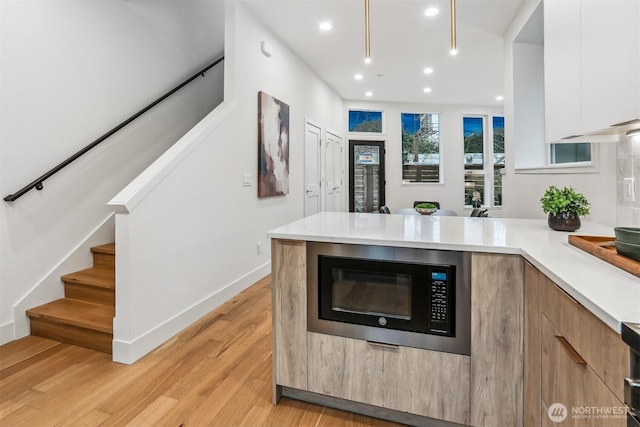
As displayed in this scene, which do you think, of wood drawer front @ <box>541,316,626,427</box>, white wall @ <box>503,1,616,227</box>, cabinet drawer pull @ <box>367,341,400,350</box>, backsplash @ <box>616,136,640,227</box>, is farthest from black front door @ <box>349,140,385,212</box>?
wood drawer front @ <box>541,316,626,427</box>

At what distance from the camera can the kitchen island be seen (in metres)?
1.12

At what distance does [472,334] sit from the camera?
1.39 meters

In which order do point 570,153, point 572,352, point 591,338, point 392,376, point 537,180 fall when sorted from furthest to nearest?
1. point 537,180
2. point 570,153
3. point 392,376
4. point 572,352
5. point 591,338

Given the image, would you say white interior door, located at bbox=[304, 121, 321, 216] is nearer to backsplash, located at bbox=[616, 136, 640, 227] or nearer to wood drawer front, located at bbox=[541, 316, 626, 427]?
backsplash, located at bbox=[616, 136, 640, 227]

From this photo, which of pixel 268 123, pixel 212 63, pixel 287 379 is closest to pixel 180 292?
pixel 287 379

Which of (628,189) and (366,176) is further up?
(366,176)

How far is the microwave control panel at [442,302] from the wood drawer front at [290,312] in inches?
23.0

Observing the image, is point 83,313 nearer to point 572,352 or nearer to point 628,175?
point 572,352

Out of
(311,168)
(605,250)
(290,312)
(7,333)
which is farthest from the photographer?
(311,168)

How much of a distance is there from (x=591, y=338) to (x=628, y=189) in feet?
4.33

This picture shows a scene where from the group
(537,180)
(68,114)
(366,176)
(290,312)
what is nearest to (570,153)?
(537,180)

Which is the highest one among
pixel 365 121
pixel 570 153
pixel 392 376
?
pixel 365 121

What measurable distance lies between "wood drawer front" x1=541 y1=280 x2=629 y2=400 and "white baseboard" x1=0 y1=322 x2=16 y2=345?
3.15 metres

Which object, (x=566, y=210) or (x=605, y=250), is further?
(x=566, y=210)
